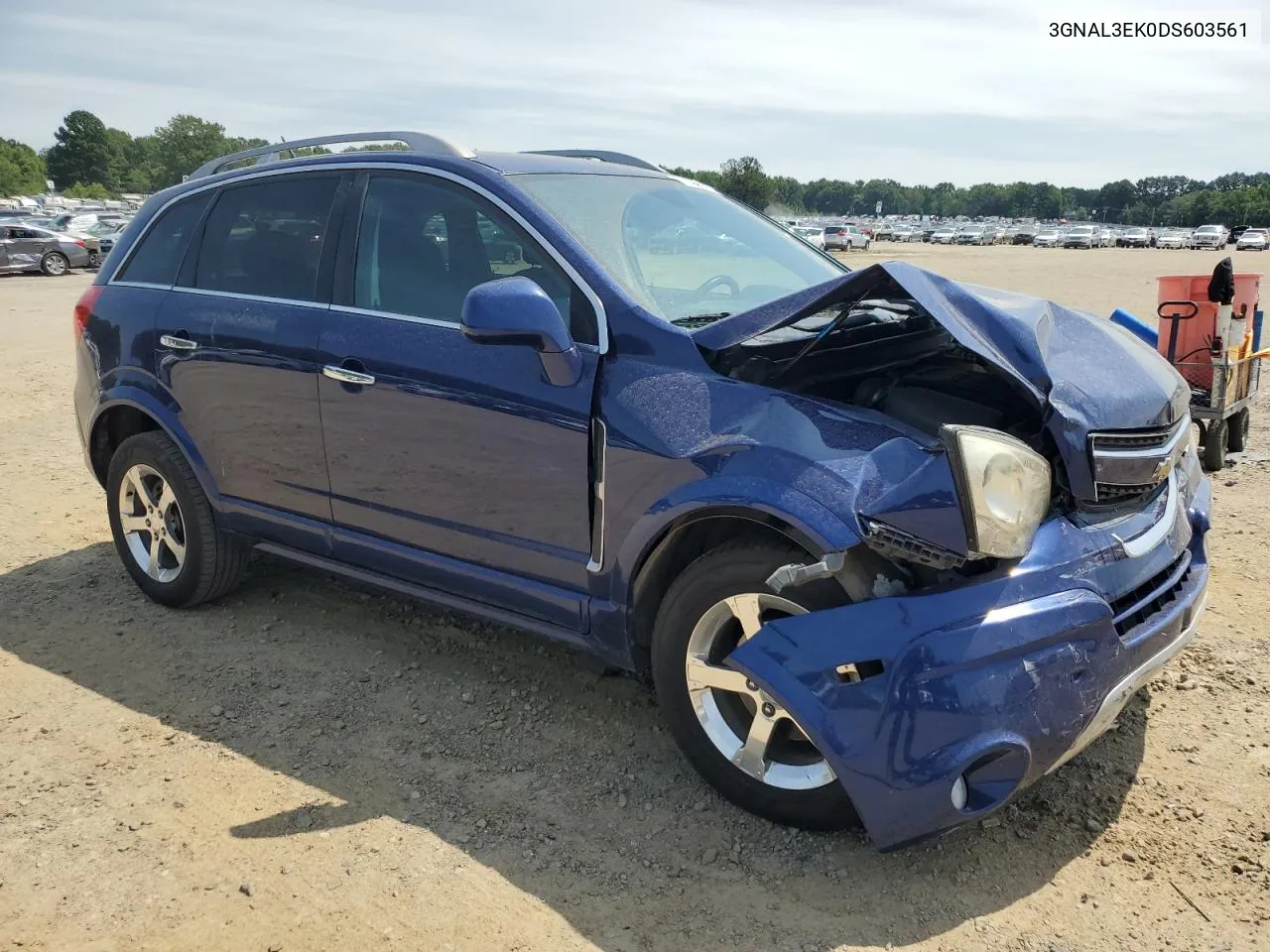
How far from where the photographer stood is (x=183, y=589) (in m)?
4.52

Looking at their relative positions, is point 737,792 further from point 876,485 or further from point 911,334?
point 911,334

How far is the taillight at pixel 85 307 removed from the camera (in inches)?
185

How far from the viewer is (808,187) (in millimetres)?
186750

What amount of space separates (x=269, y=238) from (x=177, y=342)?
2.00 feet

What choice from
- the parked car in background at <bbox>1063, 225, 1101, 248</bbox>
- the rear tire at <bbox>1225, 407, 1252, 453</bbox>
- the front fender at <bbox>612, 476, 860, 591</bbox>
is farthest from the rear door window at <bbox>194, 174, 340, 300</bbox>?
the parked car in background at <bbox>1063, 225, 1101, 248</bbox>

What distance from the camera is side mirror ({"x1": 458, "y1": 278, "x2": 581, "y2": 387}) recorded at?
296 cm

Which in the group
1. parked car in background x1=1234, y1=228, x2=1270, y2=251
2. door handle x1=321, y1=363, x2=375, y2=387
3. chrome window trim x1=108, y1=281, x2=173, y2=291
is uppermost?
chrome window trim x1=108, y1=281, x2=173, y2=291

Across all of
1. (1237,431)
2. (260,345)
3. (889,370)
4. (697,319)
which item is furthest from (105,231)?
(889,370)

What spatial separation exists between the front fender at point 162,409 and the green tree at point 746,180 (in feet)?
198

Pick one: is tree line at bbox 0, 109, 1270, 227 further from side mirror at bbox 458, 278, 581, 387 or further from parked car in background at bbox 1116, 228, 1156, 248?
side mirror at bbox 458, 278, 581, 387

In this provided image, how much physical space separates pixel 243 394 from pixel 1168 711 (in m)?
3.58

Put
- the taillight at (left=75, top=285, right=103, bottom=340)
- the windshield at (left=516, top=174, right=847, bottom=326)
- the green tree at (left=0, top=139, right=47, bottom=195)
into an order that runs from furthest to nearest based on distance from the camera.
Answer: the green tree at (left=0, top=139, right=47, bottom=195) → the taillight at (left=75, top=285, right=103, bottom=340) → the windshield at (left=516, top=174, right=847, bottom=326)

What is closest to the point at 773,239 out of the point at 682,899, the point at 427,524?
the point at 427,524

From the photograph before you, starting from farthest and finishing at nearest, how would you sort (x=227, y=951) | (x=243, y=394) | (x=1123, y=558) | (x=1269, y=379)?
(x=1269, y=379), (x=243, y=394), (x=1123, y=558), (x=227, y=951)
